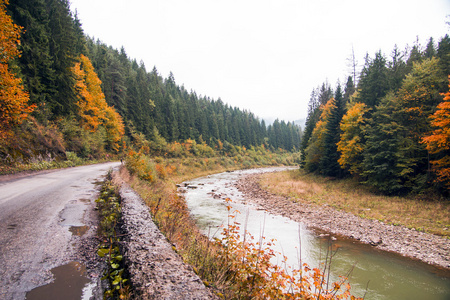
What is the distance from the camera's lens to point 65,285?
3.04 metres

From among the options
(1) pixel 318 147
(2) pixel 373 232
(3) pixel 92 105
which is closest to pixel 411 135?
(2) pixel 373 232

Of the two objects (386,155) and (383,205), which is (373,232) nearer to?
(383,205)

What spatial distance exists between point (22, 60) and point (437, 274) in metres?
29.9

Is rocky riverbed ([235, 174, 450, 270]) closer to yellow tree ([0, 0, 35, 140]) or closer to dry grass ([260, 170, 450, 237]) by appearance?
dry grass ([260, 170, 450, 237])

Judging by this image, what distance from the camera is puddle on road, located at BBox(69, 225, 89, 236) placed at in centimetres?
471

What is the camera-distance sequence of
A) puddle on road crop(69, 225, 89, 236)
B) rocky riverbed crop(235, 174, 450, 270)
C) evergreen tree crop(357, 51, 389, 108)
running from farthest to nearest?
evergreen tree crop(357, 51, 389, 108) < rocky riverbed crop(235, 174, 450, 270) < puddle on road crop(69, 225, 89, 236)

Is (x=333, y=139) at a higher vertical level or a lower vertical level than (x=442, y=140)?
higher

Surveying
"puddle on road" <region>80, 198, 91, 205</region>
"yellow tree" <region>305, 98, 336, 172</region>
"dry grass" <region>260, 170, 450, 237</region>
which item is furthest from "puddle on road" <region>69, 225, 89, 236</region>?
"yellow tree" <region>305, 98, 336, 172</region>

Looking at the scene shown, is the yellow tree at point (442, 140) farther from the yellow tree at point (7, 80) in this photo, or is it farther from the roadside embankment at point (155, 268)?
the yellow tree at point (7, 80)

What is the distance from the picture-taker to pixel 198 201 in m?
18.5

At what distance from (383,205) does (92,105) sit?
3518 centimetres

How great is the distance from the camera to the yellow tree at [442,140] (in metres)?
15.6

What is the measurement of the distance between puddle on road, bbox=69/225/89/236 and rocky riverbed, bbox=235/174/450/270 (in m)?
7.90

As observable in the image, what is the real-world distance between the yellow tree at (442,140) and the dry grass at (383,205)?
225cm
